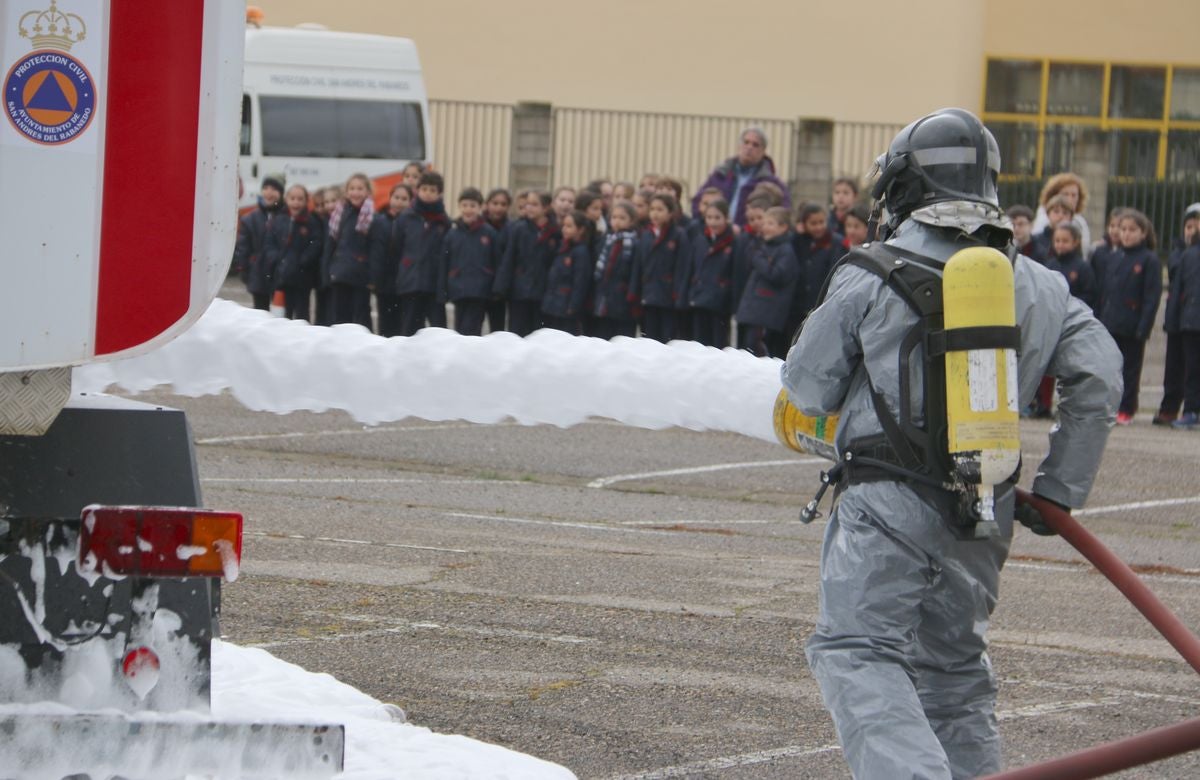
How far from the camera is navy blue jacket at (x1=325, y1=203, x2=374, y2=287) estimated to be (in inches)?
644

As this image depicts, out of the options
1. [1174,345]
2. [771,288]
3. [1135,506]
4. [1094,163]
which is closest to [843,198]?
[771,288]

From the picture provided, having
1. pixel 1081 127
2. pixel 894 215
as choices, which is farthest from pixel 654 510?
pixel 1081 127

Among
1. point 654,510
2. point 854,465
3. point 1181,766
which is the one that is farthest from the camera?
point 654,510

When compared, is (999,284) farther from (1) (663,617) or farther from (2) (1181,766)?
(1) (663,617)

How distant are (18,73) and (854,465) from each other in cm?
199

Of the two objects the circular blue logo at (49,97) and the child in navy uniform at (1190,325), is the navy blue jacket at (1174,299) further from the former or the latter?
the circular blue logo at (49,97)

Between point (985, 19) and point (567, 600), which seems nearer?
point (567, 600)

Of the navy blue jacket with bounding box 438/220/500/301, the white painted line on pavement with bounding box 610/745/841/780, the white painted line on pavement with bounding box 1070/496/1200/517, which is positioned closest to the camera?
the white painted line on pavement with bounding box 610/745/841/780

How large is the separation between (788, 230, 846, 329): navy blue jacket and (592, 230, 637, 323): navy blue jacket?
4.43ft

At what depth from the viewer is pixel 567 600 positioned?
7090 millimetres

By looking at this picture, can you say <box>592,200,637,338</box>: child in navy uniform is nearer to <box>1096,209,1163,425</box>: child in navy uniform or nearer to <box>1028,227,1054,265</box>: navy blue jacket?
<box>1028,227,1054,265</box>: navy blue jacket

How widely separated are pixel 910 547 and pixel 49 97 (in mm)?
2055

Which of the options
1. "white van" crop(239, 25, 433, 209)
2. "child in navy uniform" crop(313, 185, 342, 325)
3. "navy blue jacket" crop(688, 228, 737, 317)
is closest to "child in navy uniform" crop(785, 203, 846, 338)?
"navy blue jacket" crop(688, 228, 737, 317)

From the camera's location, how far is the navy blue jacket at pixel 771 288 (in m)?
13.4
